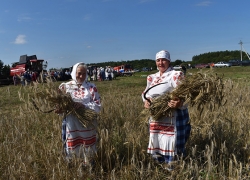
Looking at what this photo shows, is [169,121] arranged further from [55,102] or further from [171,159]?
[55,102]

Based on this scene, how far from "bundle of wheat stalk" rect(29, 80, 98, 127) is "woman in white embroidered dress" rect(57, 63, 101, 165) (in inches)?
2.9

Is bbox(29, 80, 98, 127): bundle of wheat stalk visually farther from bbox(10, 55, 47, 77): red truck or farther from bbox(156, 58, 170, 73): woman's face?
bbox(10, 55, 47, 77): red truck

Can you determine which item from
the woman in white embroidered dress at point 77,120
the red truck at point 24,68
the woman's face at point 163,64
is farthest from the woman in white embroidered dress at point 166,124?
the red truck at point 24,68

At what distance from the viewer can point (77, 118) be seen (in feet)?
9.78

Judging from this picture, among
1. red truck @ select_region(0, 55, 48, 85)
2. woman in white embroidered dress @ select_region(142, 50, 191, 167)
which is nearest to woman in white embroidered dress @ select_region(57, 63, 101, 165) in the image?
woman in white embroidered dress @ select_region(142, 50, 191, 167)

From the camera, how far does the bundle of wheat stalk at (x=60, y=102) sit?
284 cm

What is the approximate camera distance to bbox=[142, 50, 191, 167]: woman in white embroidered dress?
2.85 meters

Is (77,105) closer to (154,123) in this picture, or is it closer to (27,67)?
(154,123)

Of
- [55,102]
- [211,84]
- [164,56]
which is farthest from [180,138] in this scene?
[55,102]

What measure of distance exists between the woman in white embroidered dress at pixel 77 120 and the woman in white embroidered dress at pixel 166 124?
2.11ft

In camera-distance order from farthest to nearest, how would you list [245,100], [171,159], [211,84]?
[245,100], [171,159], [211,84]

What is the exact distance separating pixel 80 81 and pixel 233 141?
2015mm

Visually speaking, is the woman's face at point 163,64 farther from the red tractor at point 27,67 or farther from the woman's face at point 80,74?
the red tractor at point 27,67

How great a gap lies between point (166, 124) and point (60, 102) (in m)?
1.17
